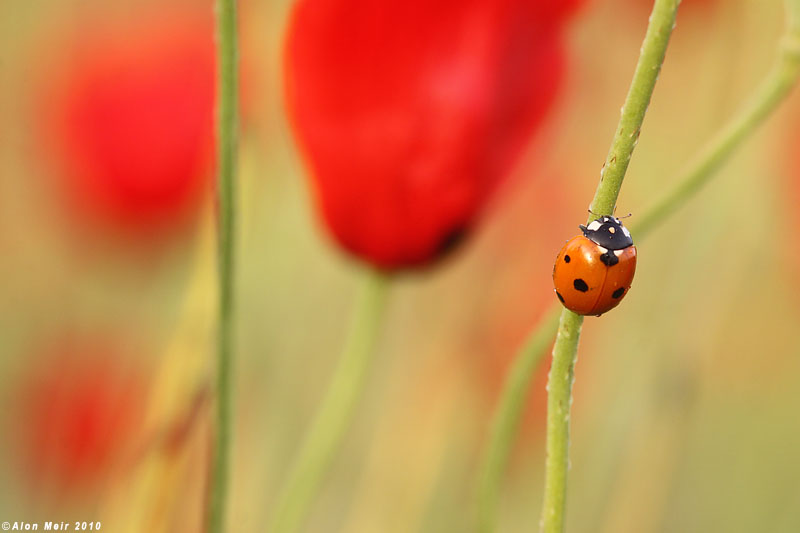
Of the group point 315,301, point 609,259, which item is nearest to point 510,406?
point 609,259

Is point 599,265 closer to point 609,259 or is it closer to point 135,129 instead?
point 609,259

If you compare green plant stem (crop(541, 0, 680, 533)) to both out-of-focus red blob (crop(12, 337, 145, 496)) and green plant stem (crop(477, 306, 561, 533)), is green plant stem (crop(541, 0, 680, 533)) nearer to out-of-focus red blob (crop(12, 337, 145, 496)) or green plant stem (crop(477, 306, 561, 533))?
green plant stem (crop(477, 306, 561, 533))

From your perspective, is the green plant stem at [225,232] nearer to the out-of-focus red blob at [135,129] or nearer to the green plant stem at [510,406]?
the green plant stem at [510,406]

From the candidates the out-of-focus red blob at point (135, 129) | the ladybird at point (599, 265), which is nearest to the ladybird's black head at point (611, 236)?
the ladybird at point (599, 265)

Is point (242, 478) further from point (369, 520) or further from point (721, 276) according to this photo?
point (721, 276)

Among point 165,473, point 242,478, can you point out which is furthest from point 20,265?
point 165,473

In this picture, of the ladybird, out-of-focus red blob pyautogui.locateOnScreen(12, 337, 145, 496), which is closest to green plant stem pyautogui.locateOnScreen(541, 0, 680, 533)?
the ladybird
